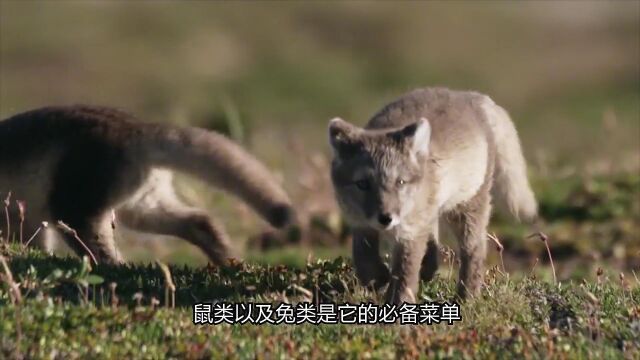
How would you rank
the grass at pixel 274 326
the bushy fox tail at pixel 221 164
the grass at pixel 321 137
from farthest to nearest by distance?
the bushy fox tail at pixel 221 164, the grass at pixel 321 137, the grass at pixel 274 326

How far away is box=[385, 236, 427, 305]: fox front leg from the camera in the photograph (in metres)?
7.65

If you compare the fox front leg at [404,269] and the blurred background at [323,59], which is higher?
the fox front leg at [404,269]

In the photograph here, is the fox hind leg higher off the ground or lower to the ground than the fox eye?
lower

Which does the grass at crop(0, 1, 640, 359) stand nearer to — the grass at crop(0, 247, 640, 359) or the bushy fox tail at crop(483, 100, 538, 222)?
the grass at crop(0, 247, 640, 359)

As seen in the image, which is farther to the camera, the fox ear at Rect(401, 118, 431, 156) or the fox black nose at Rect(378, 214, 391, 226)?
the fox ear at Rect(401, 118, 431, 156)

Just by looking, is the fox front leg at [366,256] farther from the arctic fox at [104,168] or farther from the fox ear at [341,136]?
the arctic fox at [104,168]

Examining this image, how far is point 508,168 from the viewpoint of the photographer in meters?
9.02

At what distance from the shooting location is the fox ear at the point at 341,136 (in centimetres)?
775

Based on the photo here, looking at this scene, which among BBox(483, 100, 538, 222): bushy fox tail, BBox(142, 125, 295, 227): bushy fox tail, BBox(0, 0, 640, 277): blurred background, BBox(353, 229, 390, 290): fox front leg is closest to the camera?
BBox(353, 229, 390, 290): fox front leg

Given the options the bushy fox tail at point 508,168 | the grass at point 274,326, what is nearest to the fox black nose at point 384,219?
the grass at point 274,326

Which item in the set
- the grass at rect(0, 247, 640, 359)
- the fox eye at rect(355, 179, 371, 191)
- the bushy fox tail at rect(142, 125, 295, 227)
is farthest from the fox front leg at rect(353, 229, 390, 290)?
the bushy fox tail at rect(142, 125, 295, 227)

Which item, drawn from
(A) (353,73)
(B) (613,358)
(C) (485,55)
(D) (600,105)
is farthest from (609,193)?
(C) (485,55)

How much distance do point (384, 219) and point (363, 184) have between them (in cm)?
27

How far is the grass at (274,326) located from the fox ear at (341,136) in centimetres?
76
